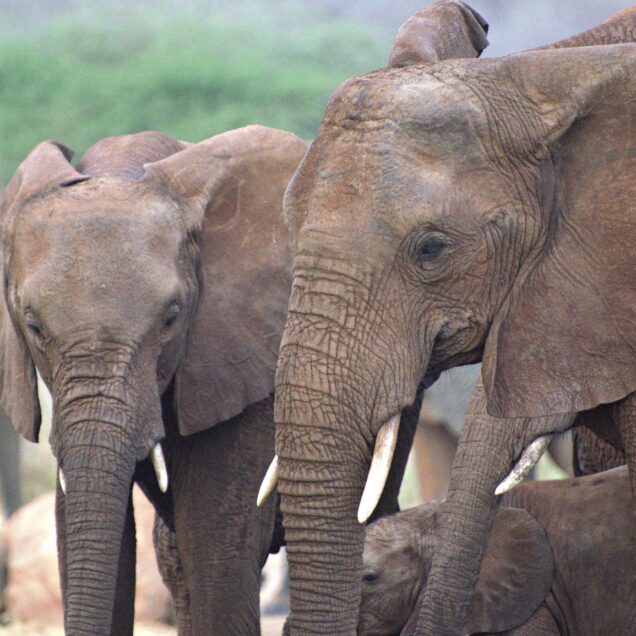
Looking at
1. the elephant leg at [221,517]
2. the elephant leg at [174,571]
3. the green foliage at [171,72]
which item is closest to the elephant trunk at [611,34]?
the elephant leg at [221,517]

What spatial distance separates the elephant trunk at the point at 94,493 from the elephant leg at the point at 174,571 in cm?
86

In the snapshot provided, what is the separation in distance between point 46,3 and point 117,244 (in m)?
24.5

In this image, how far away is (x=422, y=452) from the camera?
8328mm

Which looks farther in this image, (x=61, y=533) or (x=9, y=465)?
(x=9, y=465)

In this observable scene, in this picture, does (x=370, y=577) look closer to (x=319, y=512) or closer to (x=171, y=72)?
(x=319, y=512)

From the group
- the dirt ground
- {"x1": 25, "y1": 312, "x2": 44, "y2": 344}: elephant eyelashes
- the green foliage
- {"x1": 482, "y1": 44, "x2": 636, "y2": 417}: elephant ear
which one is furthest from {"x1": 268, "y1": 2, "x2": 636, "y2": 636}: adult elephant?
the green foliage

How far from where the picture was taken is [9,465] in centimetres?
931

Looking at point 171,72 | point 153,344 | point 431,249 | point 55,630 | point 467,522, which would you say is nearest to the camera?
point 431,249

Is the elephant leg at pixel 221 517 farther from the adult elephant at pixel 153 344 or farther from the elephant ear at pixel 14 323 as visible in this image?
the elephant ear at pixel 14 323

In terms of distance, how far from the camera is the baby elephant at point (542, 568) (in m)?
4.39

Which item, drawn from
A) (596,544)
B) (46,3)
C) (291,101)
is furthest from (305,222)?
(46,3)

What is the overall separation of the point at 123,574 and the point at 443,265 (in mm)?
1775

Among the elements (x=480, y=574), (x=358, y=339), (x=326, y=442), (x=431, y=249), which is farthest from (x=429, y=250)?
(x=480, y=574)

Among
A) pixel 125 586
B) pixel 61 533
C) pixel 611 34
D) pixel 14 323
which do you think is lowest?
pixel 125 586
